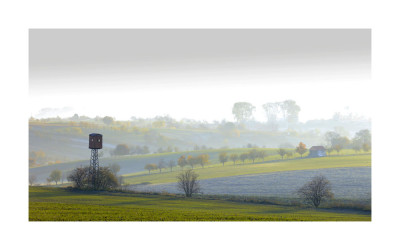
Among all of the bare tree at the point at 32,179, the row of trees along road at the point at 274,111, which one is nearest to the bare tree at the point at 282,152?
the row of trees along road at the point at 274,111

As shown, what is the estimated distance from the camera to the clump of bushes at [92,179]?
94.7 feet

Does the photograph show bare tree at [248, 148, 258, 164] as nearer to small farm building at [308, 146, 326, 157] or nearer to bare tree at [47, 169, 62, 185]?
small farm building at [308, 146, 326, 157]

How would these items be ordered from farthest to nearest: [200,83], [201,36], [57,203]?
1. [200,83]
2. [201,36]
3. [57,203]

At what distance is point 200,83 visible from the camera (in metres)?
32.8

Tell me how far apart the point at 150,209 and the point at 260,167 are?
19.8 meters

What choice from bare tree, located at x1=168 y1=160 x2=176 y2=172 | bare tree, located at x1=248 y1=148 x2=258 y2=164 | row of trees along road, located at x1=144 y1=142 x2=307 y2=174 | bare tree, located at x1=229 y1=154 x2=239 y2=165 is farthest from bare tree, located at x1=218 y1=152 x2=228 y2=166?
bare tree, located at x1=168 y1=160 x2=176 y2=172

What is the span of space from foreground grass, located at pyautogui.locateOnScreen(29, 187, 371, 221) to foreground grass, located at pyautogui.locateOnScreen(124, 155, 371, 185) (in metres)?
9.52

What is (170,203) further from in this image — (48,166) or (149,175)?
(48,166)

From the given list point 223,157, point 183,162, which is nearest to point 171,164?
point 183,162

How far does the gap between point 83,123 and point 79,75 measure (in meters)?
6.34

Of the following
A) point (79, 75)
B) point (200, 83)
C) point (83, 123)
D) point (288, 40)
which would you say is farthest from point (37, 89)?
point (288, 40)

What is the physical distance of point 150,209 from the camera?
23.0m

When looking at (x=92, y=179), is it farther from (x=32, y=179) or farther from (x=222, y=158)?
(x=222, y=158)

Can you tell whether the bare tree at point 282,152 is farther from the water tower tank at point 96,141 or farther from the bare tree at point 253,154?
the water tower tank at point 96,141
